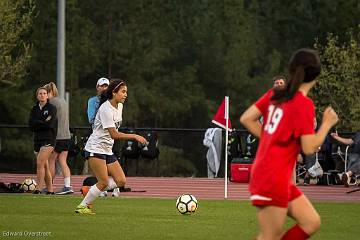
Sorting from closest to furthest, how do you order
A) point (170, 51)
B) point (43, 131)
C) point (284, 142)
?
point (284, 142) < point (43, 131) < point (170, 51)

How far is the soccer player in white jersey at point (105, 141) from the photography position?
17297mm

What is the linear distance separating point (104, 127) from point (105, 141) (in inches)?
15.5

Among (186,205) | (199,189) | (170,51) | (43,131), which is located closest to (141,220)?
(186,205)

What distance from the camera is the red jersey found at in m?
10.0

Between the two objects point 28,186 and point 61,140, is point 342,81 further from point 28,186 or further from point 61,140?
point 28,186

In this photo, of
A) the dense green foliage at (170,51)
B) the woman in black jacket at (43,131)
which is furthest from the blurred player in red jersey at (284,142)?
the dense green foliage at (170,51)

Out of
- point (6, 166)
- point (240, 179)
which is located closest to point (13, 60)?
point (6, 166)

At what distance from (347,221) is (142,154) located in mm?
15871

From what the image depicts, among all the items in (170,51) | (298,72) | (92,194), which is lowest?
(92,194)

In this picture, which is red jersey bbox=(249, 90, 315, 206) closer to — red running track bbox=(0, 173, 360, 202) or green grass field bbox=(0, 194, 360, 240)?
green grass field bbox=(0, 194, 360, 240)

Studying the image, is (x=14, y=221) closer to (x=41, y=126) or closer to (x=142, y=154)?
(x=41, y=126)

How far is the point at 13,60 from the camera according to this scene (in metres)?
51.9

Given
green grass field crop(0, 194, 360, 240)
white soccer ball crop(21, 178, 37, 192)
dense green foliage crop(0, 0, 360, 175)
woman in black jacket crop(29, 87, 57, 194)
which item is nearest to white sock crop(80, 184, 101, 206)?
green grass field crop(0, 194, 360, 240)

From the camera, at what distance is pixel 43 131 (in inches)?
890
